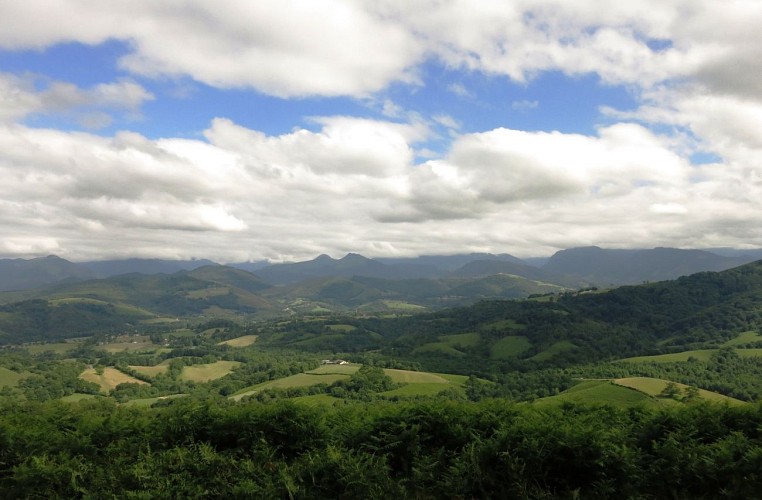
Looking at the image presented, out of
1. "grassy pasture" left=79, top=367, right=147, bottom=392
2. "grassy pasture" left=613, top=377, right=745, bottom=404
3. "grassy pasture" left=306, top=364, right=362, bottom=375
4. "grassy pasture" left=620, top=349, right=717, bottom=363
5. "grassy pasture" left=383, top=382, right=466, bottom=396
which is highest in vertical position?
"grassy pasture" left=613, top=377, right=745, bottom=404

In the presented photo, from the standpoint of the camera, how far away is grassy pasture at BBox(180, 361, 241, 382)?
16162 cm

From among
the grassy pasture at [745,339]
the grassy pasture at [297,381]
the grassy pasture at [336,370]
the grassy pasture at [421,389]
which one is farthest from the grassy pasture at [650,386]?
the grassy pasture at [745,339]

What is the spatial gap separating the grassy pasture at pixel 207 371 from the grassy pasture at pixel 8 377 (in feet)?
166

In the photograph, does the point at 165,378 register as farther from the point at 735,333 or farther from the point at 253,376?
the point at 735,333

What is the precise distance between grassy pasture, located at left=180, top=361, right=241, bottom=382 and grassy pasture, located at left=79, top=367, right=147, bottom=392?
16847 millimetres

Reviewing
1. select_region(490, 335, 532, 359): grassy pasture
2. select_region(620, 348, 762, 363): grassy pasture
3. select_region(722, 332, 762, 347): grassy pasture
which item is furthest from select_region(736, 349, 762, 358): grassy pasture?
select_region(490, 335, 532, 359): grassy pasture

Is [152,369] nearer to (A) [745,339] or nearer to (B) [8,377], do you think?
(B) [8,377]

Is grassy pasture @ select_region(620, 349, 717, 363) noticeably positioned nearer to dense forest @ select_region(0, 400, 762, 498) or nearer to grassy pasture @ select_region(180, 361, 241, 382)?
dense forest @ select_region(0, 400, 762, 498)

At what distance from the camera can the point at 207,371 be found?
171875 mm

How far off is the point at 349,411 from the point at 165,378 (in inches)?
6080

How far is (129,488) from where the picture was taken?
18266 millimetres

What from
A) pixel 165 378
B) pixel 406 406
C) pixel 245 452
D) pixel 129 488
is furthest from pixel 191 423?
pixel 165 378

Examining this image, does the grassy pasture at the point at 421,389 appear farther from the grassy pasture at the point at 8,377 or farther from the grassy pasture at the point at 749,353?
the grassy pasture at the point at 8,377

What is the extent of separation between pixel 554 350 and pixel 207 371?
A: 145522 mm
